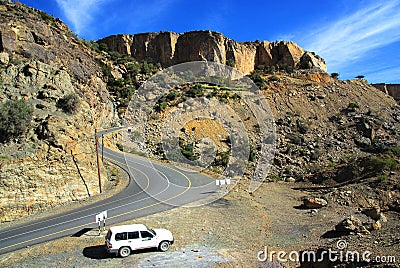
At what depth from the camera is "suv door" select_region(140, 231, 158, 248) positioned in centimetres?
1254

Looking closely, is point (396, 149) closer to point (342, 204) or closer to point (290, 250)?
point (342, 204)

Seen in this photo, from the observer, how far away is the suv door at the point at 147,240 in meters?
12.5

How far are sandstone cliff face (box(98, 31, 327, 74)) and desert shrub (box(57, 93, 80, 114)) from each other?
44630mm

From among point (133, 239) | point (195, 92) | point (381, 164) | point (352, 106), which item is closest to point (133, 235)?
point (133, 239)

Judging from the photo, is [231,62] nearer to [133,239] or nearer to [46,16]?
[46,16]

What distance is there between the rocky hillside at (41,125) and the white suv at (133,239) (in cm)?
942

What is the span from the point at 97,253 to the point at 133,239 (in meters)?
1.79

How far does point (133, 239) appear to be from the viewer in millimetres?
12414

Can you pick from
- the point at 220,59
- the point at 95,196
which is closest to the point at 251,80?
the point at 220,59

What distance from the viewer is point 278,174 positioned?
113 ft

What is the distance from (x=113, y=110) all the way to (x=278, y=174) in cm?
2449

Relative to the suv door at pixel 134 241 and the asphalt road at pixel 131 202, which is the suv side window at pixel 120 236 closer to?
the suv door at pixel 134 241

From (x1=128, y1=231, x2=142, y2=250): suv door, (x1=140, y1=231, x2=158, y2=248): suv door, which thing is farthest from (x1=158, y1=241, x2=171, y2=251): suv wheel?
(x1=128, y1=231, x2=142, y2=250): suv door

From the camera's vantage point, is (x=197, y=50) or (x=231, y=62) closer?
(x=197, y=50)
